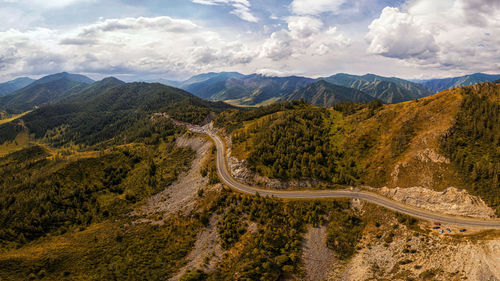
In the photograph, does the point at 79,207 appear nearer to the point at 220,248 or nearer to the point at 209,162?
the point at 209,162

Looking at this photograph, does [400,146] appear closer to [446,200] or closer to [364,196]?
[446,200]

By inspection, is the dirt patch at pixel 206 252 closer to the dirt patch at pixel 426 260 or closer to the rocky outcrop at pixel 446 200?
the dirt patch at pixel 426 260

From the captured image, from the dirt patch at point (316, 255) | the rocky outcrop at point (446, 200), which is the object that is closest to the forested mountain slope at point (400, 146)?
the rocky outcrop at point (446, 200)

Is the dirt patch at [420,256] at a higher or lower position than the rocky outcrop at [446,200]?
lower

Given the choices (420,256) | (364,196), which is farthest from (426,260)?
(364,196)

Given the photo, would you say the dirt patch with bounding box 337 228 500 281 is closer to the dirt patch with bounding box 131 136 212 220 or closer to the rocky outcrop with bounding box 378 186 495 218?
the rocky outcrop with bounding box 378 186 495 218

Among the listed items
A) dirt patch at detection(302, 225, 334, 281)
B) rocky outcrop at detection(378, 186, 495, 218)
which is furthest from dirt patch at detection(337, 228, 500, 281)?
rocky outcrop at detection(378, 186, 495, 218)
